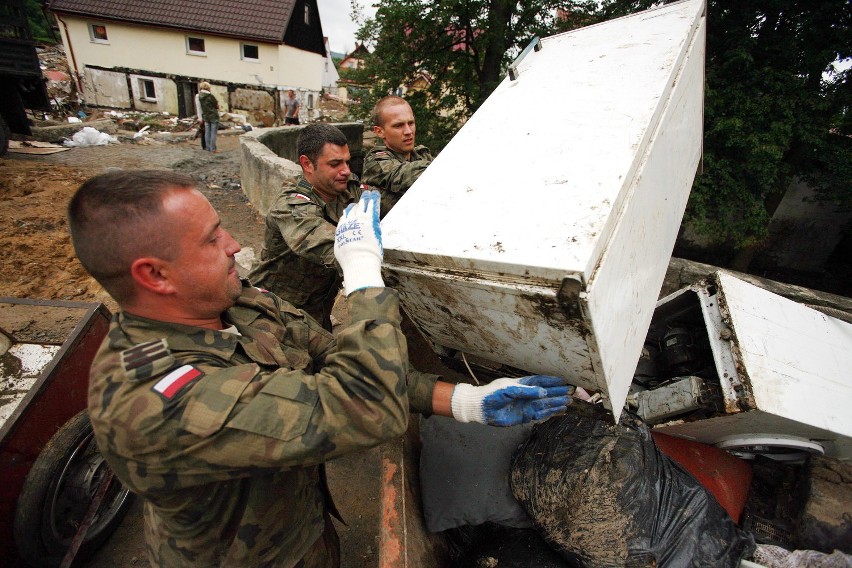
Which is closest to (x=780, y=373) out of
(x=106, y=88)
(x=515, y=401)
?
(x=515, y=401)

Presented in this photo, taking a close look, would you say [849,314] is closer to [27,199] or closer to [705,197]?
[705,197]

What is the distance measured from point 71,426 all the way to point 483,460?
6.02ft

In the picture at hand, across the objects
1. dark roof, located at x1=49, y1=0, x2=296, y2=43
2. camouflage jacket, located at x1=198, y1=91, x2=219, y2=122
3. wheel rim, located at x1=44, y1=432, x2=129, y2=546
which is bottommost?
wheel rim, located at x1=44, y1=432, x2=129, y2=546

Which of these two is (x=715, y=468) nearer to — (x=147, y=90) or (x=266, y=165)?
(x=266, y=165)

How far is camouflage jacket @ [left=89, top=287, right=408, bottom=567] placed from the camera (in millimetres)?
850

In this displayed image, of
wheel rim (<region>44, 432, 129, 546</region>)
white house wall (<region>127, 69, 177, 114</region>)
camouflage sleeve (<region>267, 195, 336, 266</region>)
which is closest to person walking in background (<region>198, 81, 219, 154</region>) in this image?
white house wall (<region>127, 69, 177, 114</region>)

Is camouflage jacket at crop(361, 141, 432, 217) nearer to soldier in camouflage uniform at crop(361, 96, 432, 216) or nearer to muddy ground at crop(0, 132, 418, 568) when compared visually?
soldier in camouflage uniform at crop(361, 96, 432, 216)

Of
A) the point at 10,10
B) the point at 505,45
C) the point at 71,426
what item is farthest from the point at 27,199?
the point at 505,45

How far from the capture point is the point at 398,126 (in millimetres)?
2652

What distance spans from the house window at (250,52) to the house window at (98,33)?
5180mm

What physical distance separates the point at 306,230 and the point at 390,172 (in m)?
0.89

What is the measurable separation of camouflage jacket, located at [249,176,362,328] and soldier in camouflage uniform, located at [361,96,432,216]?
→ 166mm

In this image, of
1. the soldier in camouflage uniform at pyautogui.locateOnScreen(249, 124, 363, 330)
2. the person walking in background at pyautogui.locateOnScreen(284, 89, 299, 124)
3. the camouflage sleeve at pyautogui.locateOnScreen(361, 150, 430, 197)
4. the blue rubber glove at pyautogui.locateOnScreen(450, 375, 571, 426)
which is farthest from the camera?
the person walking in background at pyautogui.locateOnScreen(284, 89, 299, 124)

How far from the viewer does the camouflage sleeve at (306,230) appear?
167cm
